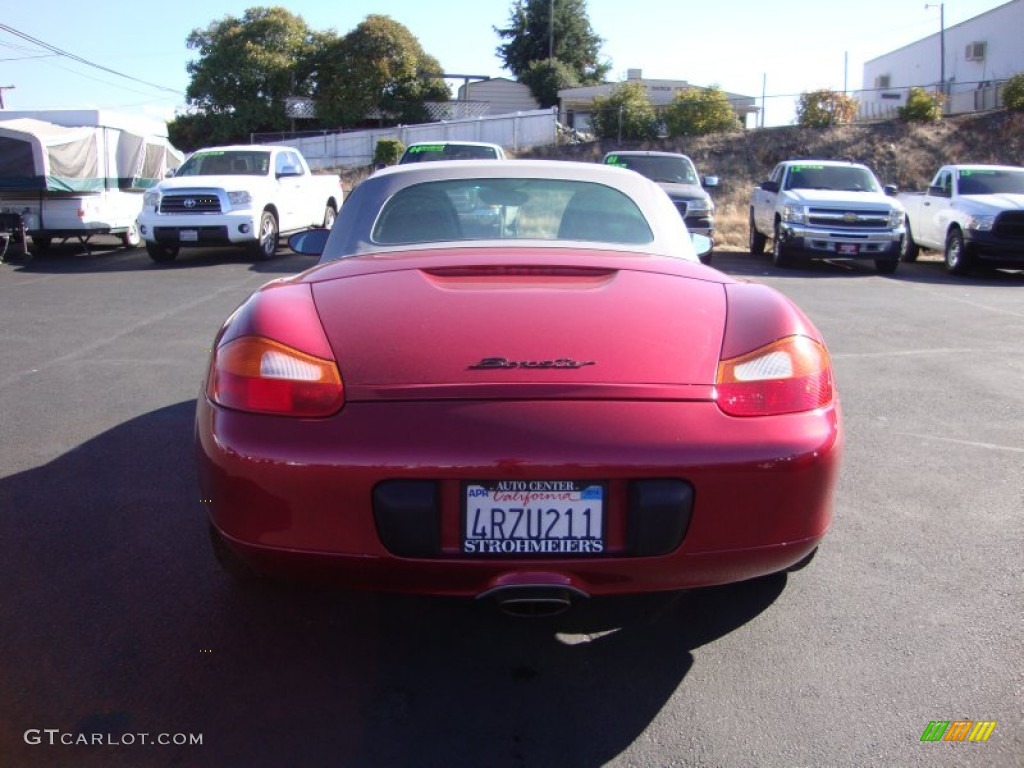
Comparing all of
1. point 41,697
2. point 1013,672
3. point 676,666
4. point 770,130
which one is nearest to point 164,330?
point 41,697

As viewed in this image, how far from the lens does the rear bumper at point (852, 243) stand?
14.5 metres

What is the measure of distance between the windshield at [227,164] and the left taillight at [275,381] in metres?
13.6

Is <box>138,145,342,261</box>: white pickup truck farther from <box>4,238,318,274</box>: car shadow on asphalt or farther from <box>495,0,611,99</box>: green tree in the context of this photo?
<box>495,0,611,99</box>: green tree

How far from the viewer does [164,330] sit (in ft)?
28.6

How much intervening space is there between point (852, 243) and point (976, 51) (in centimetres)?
3488

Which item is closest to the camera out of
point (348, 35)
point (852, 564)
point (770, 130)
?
point (852, 564)

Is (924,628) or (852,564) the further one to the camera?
(852,564)

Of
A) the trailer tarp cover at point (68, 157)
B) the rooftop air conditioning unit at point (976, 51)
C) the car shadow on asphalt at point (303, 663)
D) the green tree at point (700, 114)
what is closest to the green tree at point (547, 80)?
the green tree at point (700, 114)

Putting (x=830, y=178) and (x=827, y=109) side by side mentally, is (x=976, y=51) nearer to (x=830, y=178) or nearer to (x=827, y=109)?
(x=827, y=109)

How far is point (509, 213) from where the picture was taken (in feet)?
13.0

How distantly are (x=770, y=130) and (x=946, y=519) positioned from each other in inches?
1268

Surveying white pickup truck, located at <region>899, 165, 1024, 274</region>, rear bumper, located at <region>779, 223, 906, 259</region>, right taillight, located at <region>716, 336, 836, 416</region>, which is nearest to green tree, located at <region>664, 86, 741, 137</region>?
white pickup truck, located at <region>899, 165, 1024, 274</region>

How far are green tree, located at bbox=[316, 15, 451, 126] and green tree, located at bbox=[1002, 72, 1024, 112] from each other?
960 inches

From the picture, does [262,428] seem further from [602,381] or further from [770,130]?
[770,130]
